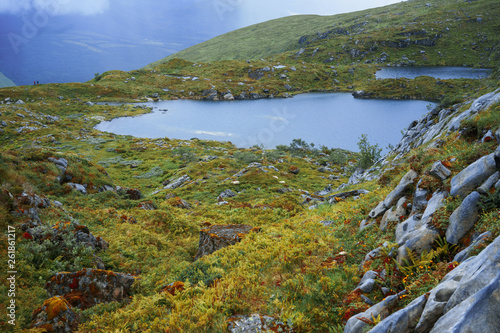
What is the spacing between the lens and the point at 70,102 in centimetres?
10125

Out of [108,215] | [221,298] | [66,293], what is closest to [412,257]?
[221,298]

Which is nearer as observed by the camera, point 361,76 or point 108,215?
point 108,215

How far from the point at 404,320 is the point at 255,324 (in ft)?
13.6

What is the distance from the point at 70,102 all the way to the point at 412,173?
12320 centimetres

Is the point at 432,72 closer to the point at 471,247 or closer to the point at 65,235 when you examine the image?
the point at 471,247

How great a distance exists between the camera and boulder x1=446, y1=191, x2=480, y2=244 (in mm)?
6773

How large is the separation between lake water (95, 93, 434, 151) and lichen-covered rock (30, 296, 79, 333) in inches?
2510

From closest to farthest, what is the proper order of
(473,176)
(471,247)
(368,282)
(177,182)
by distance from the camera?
(471,247) → (368,282) → (473,176) → (177,182)

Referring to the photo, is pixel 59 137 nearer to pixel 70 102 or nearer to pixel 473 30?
pixel 70 102

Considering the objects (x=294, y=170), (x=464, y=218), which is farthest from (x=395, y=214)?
(x=294, y=170)

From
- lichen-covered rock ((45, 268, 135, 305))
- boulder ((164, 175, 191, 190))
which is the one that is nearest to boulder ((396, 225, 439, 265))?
lichen-covered rock ((45, 268, 135, 305))

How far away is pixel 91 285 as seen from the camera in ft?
33.3

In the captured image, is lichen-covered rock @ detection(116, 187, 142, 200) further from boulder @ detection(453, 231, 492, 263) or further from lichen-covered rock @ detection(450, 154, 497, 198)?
boulder @ detection(453, 231, 492, 263)

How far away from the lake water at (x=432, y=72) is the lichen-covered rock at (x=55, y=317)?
16934 cm
